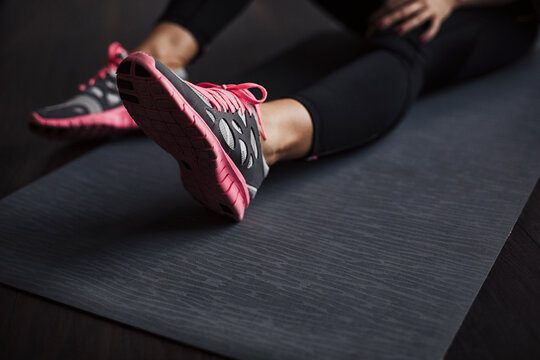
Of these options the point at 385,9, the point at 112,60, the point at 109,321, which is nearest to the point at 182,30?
the point at 112,60

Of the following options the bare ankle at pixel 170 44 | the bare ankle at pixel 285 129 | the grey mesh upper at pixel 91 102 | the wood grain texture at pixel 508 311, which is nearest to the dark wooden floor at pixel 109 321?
the wood grain texture at pixel 508 311

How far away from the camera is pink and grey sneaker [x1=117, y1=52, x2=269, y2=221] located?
66 centimetres

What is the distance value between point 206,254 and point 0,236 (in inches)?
13.9

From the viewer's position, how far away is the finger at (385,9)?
3.62ft

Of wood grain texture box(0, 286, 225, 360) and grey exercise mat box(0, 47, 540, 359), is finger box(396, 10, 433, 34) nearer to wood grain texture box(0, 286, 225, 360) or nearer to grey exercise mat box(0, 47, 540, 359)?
Result: grey exercise mat box(0, 47, 540, 359)

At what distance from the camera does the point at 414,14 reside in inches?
43.0

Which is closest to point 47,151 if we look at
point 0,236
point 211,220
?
point 0,236

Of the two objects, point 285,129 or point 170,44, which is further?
point 170,44

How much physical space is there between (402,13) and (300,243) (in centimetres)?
56

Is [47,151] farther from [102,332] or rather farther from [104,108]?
[102,332]

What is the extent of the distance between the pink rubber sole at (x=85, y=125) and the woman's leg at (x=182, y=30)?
0.53 feet

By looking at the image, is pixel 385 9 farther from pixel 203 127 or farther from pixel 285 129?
pixel 203 127

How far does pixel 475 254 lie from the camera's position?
2.52ft

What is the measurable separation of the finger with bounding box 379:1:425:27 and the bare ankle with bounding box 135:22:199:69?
1.38 feet
